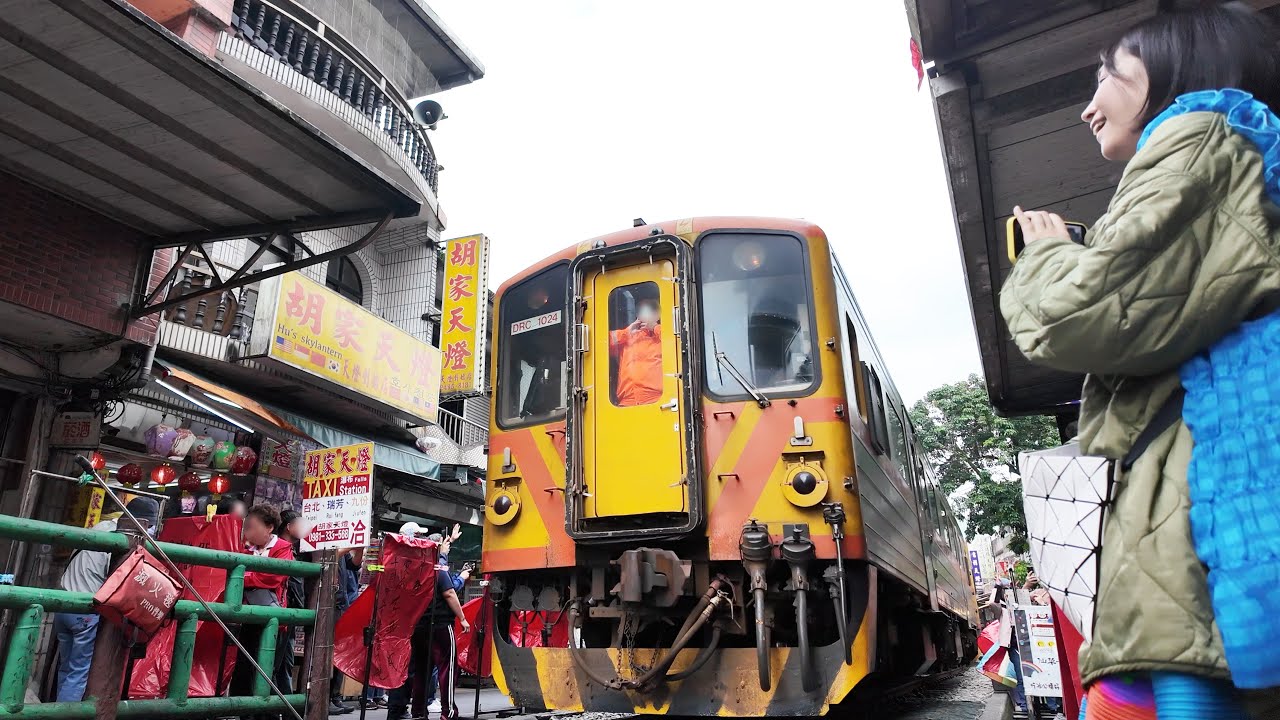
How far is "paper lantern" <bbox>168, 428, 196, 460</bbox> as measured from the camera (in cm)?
924

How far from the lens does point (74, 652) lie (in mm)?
5570

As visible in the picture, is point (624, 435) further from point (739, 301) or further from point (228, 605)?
point (228, 605)

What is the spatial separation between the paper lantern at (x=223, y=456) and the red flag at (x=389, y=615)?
4.25 metres

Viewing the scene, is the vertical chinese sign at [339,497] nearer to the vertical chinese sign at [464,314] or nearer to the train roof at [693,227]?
the train roof at [693,227]

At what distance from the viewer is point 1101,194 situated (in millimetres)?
4133

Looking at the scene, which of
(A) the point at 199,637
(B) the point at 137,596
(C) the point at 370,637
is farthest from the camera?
(C) the point at 370,637

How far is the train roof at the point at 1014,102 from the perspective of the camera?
3.04 m

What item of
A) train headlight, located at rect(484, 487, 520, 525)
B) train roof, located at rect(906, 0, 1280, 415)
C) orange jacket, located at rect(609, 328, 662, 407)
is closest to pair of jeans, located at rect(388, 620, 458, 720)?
train headlight, located at rect(484, 487, 520, 525)

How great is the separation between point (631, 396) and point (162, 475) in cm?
664

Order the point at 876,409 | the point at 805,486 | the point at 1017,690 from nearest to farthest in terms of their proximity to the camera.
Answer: the point at 805,486, the point at 876,409, the point at 1017,690

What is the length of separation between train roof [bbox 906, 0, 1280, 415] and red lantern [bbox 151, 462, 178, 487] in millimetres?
8623

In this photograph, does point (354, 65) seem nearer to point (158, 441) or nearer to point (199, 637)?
point (158, 441)

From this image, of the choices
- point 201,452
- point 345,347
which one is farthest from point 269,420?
point 345,347

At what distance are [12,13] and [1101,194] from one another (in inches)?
231
